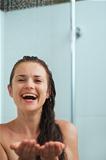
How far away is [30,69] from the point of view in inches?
31.0

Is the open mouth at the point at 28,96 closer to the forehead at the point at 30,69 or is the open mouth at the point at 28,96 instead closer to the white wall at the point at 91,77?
the forehead at the point at 30,69

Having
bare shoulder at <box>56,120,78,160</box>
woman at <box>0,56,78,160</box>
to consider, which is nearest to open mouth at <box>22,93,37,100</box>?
woman at <box>0,56,78,160</box>

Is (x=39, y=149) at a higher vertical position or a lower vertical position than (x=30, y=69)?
lower

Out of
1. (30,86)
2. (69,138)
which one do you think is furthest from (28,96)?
(69,138)

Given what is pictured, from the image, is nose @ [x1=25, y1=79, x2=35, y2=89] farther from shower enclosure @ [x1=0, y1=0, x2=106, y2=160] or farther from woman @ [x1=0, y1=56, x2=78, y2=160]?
shower enclosure @ [x1=0, y1=0, x2=106, y2=160]

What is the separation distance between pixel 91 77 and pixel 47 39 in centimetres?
20

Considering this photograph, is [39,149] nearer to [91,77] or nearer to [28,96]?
[28,96]

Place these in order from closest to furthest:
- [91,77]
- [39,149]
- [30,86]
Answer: [39,149] < [30,86] < [91,77]

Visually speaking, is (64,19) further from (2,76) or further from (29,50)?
(2,76)

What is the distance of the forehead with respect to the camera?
79 cm

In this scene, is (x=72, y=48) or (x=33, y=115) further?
(x=72, y=48)

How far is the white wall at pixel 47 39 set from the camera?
3.24 ft

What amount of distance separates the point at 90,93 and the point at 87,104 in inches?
1.6

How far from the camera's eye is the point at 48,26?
39.7 inches
